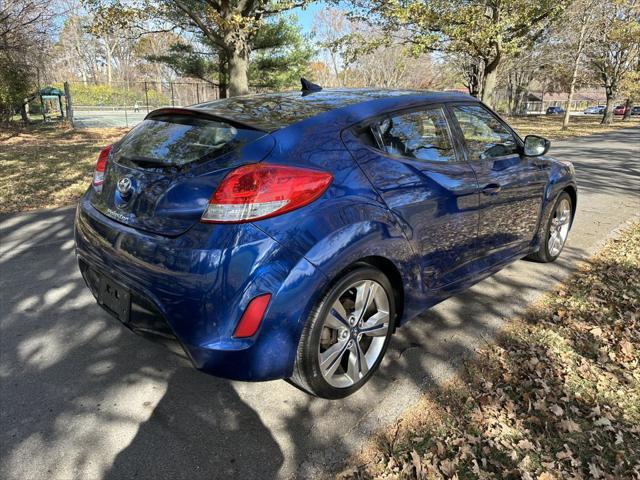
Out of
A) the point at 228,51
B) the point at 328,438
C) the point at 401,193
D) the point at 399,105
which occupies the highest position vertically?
the point at 228,51

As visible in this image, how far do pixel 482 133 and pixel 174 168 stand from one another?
2339mm

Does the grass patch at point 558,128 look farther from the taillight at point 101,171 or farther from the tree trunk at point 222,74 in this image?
the taillight at point 101,171

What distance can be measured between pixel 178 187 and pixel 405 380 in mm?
1709

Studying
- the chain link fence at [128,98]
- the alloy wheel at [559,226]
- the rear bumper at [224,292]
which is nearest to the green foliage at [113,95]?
the chain link fence at [128,98]

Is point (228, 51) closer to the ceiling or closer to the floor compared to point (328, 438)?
closer to the ceiling

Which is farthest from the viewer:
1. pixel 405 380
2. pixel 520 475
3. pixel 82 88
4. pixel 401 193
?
pixel 82 88

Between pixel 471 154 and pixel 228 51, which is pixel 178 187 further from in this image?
pixel 228 51

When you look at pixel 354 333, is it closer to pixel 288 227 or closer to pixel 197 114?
pixel 288 227

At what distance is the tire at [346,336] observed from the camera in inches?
87.3

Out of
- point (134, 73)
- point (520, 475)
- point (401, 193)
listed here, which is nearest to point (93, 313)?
point (401, 193)

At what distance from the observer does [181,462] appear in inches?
82.4

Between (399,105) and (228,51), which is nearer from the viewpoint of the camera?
(399,105)

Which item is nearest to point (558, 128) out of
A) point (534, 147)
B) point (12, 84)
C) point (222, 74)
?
point (222, 74)

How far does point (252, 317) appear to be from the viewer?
2.01 metres
